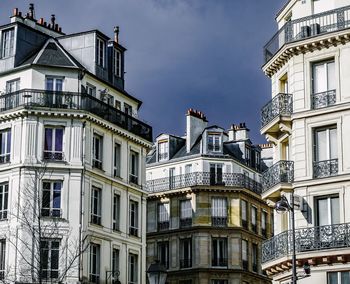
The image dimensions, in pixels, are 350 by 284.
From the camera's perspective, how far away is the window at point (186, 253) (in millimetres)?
56062

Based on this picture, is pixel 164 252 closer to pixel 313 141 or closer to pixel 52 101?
pixel 52 101

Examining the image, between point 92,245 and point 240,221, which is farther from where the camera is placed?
point 240,221

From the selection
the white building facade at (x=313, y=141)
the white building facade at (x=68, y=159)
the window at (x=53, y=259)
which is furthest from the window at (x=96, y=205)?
the white building facade at (x=313, y=141)

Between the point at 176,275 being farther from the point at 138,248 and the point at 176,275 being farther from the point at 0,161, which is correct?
the point at 0,161

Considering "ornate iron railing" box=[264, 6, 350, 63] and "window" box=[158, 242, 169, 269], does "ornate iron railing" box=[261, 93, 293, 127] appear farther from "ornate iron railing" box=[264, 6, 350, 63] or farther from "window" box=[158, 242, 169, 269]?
"window" box=[158, 242, 169, 269]

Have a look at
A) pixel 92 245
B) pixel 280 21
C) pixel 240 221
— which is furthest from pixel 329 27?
pixel 240 221

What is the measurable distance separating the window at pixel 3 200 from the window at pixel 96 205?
412 centimetres

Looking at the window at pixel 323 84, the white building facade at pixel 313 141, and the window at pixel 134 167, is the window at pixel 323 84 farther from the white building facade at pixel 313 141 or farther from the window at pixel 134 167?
the window at pixel 134 167

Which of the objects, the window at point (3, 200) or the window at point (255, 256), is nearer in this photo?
the window at point (3, 200)

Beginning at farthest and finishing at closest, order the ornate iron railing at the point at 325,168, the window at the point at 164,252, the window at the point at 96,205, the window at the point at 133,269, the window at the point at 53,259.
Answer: the window at the point at 164,252 < the window at the point at 133,269 < the window at the point at 96,205 < the window at the point at 53,259 < the ornate iron railing at the point at 325,168

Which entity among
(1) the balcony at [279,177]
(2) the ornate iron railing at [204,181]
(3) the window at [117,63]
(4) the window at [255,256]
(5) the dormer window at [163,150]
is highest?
(3) the window at [117,63]

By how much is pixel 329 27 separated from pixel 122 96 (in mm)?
17184

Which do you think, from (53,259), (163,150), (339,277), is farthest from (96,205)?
(163,150)

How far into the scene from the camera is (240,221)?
5659cm
